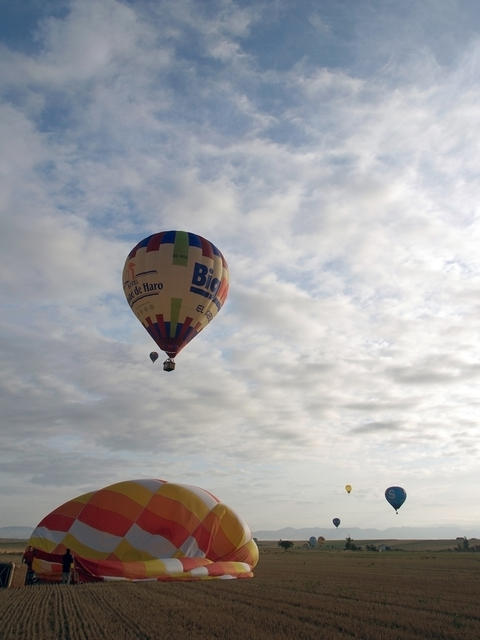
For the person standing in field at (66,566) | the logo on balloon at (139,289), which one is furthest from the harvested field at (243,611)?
the logo on balloon at (139,289)

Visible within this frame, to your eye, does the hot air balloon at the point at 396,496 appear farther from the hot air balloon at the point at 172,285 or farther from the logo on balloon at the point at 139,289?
the logo on balloon at the point at 139,289

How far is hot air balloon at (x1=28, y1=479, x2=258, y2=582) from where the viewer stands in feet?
68.7

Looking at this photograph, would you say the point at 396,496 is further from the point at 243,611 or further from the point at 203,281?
the point at 243,611

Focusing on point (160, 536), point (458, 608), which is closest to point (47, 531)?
point (160, 536)

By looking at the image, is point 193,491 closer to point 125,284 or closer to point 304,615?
point 125,284

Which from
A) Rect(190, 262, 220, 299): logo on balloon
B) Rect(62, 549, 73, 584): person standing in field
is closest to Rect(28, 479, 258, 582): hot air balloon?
Rect(62, 549, 73, 584): person standing in field

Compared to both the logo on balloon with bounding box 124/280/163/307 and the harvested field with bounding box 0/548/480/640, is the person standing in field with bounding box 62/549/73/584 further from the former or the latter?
the logo on balloon with bounding box 124/280/163/307

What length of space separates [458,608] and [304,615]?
4.26 m

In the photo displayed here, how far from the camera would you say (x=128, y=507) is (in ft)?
74.3

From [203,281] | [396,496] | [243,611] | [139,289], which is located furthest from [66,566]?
[396,496]

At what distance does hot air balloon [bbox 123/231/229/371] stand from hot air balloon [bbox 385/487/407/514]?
139ft

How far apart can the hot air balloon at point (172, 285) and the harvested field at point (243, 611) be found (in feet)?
38.1

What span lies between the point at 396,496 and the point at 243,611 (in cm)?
5290

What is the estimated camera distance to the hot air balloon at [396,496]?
198 feet
